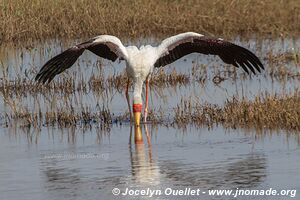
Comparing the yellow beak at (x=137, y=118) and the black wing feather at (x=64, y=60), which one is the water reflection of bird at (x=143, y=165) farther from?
the black wing feather at (x=64, y=60)

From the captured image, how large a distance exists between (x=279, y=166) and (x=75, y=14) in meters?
10.1

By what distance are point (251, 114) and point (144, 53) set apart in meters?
1.84

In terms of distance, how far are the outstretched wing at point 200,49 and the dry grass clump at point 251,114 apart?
2.92ft

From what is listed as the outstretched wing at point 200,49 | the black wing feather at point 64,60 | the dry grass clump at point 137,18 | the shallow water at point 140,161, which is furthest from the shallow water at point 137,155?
the dry grass clump at point 137,18

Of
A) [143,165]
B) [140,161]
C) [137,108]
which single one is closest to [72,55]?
[137,108]

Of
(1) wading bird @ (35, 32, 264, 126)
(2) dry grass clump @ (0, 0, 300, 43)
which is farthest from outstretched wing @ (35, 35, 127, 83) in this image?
(2) dry grass clump @ (0, 0, 300, 43)

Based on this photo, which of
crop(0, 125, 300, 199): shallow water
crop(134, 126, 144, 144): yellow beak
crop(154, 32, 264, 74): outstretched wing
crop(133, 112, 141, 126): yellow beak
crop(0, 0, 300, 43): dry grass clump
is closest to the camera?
crop(0, 125, 300, 199): shallow water

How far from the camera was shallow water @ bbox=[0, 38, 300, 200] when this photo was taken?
7.82 metres

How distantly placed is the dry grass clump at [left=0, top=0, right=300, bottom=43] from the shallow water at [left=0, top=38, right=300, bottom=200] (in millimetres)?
4491

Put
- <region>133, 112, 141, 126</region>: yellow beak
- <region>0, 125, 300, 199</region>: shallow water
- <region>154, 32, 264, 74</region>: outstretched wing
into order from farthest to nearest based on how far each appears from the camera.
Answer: <region>154, 32, 264, 74</region>: outstretched wing → <region>133, 112, 141, 126</region>: yellow beak → <region>0, 125, 300, 199</region>: shallow water

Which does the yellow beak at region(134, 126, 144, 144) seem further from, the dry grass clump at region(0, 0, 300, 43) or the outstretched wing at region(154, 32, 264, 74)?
the dry grass clump at region(0, 0, 300, 43)

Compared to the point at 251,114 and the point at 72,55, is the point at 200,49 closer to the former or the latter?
the point at 72,55

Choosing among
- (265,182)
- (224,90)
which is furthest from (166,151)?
(224,90)

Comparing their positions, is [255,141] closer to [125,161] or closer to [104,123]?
[125,161]
